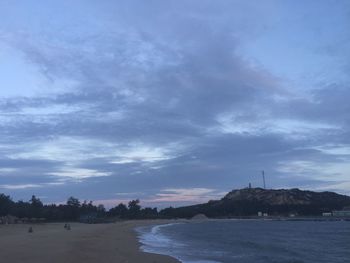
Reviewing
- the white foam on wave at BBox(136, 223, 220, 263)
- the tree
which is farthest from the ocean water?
the tree

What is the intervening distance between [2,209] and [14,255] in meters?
93.8

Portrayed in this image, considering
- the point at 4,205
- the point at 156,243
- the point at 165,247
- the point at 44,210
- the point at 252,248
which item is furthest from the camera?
the point at 44,210

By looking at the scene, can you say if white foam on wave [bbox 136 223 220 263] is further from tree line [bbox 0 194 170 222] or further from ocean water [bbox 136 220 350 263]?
tree line [bbox 0 194 170 222]

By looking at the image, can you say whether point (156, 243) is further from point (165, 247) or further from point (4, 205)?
point (4, 205)

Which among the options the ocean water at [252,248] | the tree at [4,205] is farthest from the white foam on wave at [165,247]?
the tree at [4,205]

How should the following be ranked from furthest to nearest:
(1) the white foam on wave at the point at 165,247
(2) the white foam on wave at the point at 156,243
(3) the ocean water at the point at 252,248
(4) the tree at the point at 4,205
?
1. (4) the tree at the point at 4,205
2. (2) the white foam on wave at the point at 156,243
3. (1) the white foam on wave at the point at 165,247
4. (3) the ocean water at the point at 252,248

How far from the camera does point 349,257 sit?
118 ft

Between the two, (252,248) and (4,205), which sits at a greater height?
(4,205)

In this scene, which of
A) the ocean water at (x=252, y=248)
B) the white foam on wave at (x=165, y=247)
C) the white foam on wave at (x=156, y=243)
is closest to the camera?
the ocean water at (x=252, y=248)

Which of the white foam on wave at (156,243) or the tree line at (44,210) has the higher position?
the tree line at (44,210)

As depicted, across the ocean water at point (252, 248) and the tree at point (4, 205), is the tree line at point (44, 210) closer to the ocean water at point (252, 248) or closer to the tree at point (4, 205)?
the tree at point (4, 205)

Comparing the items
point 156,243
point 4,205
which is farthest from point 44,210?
point 156,243

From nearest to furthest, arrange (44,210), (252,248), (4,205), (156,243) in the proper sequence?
(252,248) → (156,243) → (4,205) → (44,210)

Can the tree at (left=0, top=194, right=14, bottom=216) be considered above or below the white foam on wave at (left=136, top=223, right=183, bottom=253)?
above
